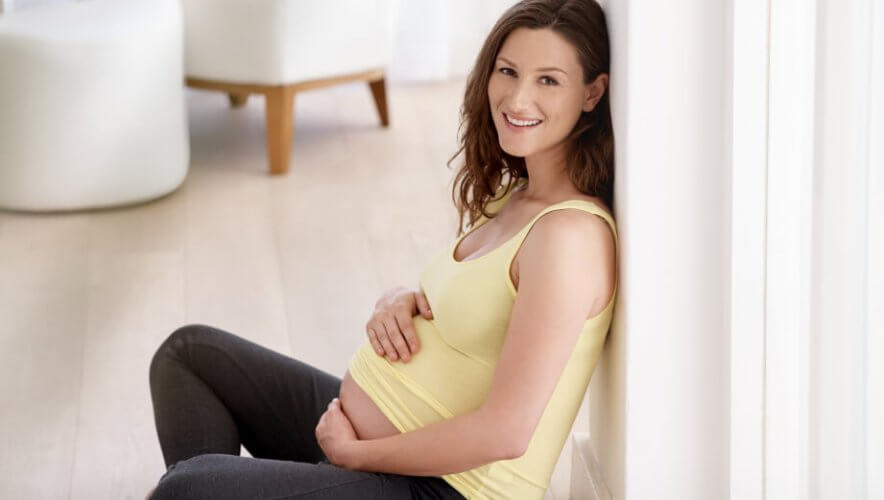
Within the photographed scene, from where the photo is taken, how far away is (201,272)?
126 inches

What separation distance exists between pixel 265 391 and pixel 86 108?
179 centimetres

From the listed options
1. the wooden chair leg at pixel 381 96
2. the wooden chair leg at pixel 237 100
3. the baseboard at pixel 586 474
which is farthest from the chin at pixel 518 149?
the wooden chair leg at pixel 237 100

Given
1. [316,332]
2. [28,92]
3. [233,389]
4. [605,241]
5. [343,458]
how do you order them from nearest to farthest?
[605,241]
[343,458]
[233,389]
[316,332]
[28,92]

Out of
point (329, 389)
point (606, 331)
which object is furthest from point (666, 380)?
point (329, 389)

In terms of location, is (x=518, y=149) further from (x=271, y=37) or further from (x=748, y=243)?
(x=271, y=37)

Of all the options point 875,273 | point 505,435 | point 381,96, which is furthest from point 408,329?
point 381,96

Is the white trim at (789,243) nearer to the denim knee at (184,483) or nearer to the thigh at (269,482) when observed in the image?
the thigh at (269,482)

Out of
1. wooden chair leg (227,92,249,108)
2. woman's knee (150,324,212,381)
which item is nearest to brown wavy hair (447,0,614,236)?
woman's knee (150,324,212,381)

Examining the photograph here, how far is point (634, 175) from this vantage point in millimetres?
1575

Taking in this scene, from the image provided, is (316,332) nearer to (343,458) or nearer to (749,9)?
(343,458)

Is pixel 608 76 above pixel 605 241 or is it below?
above

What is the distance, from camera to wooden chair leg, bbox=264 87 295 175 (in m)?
3.87

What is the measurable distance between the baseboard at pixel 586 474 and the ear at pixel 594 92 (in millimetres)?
538

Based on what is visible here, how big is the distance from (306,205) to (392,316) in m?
1.84
